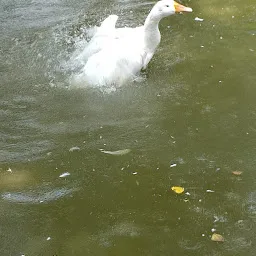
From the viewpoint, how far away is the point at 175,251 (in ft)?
11.3

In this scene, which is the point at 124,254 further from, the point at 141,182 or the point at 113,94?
the point at 113,94

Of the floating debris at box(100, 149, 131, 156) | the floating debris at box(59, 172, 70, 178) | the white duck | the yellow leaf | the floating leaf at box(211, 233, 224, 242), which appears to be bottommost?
the floating leaf at box(211, 233, 224, 242)

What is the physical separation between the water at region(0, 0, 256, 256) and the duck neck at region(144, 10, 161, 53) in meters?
0.26

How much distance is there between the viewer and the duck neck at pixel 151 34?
212 inches

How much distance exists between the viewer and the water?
3627mm

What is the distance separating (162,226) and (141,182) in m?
0.51

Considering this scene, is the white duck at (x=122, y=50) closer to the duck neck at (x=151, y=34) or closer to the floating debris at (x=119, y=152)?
the duck neck at (x=151, y=34)

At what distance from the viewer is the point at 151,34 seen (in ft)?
17.8

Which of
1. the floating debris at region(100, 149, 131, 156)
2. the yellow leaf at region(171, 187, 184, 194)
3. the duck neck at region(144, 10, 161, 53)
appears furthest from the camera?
the duck neck at region(144, 10, 161, 53)

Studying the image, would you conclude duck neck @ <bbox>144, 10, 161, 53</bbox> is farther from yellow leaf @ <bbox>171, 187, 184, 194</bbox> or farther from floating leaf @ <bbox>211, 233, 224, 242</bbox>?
floating leaf @ <bbox>211, 233, 224, 242</bbox>

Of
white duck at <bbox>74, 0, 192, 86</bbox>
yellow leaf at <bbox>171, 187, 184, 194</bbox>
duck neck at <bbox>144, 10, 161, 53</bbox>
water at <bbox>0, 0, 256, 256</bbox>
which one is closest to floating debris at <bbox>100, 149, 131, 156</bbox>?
water at <bbox>0, 0, 256, 256</bbox>

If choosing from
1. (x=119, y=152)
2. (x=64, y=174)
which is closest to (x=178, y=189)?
(x=119, y=152)

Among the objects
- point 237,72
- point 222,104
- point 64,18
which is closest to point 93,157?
point 222,104

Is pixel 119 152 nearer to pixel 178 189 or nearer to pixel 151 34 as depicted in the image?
pixel 178 189
